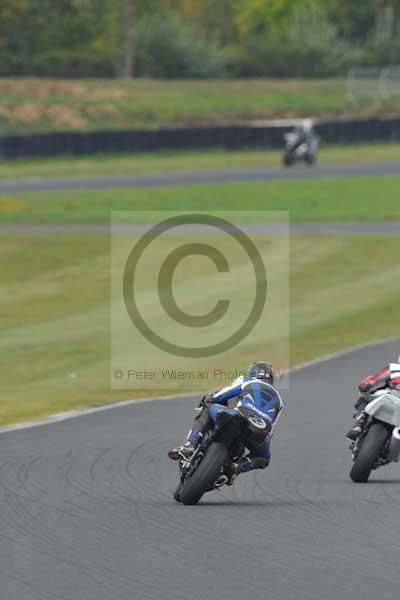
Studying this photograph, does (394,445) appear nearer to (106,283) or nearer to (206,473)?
(206,473)

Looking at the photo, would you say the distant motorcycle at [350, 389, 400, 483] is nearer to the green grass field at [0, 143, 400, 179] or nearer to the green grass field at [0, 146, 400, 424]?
the green grass field at [0, 146, 400, 424]

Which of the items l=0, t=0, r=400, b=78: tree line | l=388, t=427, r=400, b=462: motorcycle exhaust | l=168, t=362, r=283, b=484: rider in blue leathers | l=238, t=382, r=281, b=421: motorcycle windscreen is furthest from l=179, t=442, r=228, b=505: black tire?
l=0, t=0, r=400, b=78: tree line

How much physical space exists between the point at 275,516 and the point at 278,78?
2729 inches

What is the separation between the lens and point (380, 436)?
35.4 ft

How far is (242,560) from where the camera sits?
8.28m

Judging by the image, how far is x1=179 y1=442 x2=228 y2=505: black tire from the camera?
9945 millimetres

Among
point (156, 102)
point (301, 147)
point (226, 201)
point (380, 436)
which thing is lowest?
point (226, 201)

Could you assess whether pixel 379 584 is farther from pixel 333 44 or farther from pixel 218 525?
pixel 333 44

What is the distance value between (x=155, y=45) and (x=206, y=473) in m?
66.5

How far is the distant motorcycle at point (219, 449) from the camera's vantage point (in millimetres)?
9961

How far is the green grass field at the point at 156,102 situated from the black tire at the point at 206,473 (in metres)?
48.0

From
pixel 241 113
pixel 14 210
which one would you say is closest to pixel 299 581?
pixel 14 210

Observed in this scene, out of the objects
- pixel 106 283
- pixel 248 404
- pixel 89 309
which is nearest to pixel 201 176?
pixel 106 283

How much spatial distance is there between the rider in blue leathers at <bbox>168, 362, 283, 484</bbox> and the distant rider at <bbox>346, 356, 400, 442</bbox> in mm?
993
